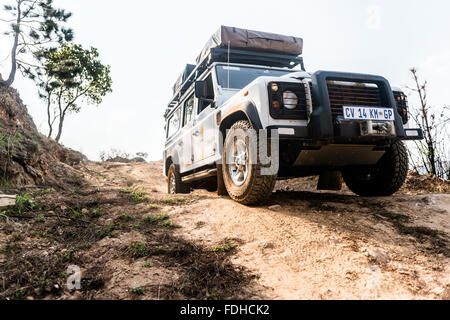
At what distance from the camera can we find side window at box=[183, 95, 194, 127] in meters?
5.39

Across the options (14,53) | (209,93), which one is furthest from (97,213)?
(14,53)

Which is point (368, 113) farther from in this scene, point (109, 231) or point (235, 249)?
point (109, 231)

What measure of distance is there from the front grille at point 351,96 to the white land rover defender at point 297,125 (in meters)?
0.01

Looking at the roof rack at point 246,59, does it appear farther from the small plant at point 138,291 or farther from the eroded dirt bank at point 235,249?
the small plant at point 138,291

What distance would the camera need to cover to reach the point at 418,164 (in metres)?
6.49

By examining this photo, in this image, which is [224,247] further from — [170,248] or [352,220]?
[352,220]

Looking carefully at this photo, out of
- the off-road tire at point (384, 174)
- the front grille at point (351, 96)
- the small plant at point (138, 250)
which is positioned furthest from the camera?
the off-road tire at point (384, 174)

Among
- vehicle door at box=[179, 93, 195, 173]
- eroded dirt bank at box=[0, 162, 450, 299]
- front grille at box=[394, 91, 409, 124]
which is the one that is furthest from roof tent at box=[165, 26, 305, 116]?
eroded dirt bank at box=[0, 162, 450, 299]

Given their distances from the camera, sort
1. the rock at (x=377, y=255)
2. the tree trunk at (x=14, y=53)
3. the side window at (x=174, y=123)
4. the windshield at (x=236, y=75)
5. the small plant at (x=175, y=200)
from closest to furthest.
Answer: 1. the rock at (x=377, y=255)
2. the small plant at (x=175, y=200)
3. the windshield at (x=236, y=75)
4. the side window at (x=174, y=123)
5. the tree trunk at (x=14, y=53)

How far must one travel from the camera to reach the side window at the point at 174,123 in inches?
248

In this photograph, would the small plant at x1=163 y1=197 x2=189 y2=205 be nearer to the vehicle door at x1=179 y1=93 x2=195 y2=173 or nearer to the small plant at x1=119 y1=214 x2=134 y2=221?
the small plant at x1=119 y1=214 x2=134 y2=221

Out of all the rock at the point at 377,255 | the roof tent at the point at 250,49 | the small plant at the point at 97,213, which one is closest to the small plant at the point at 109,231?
the small plant at the point at 97,213
